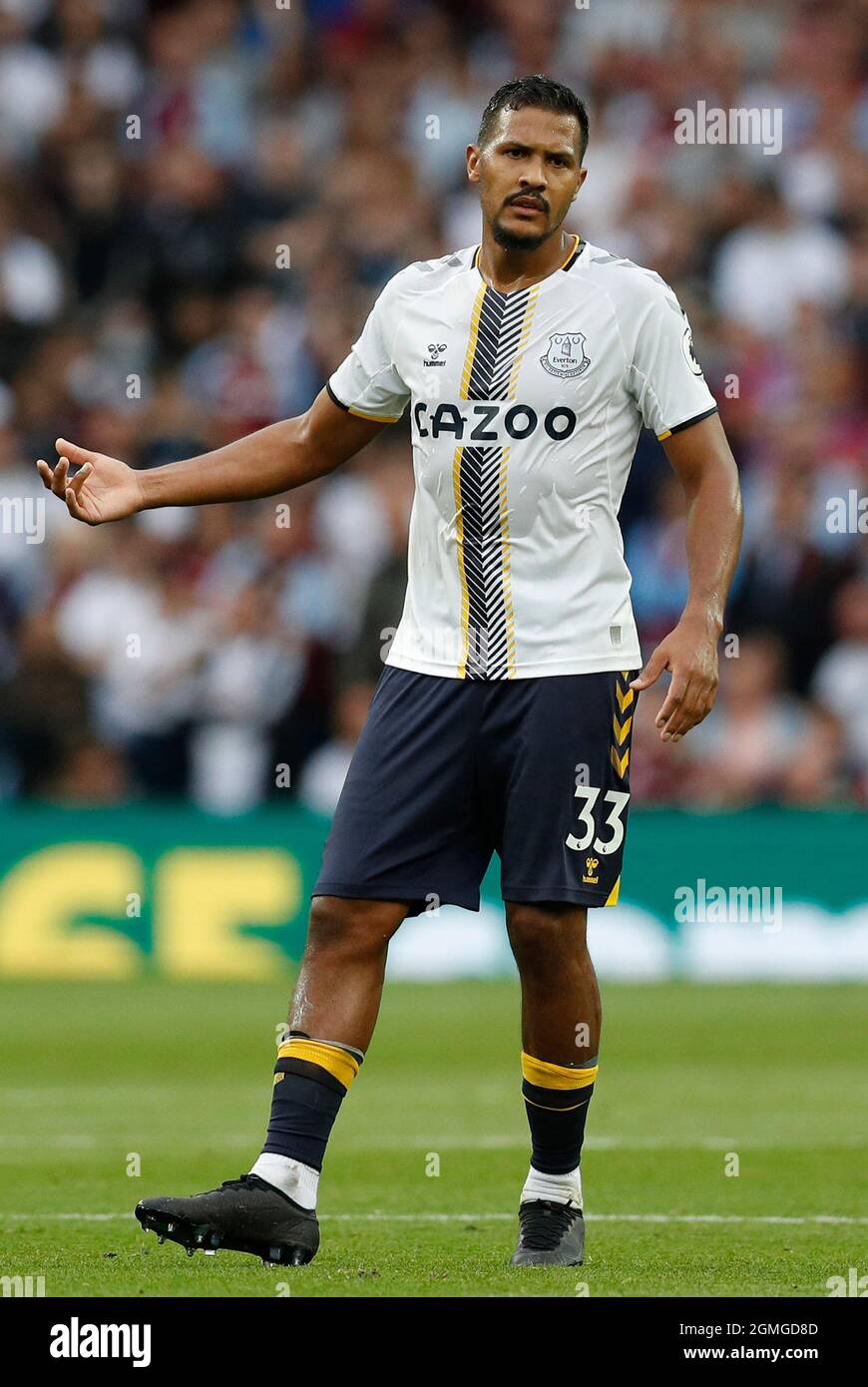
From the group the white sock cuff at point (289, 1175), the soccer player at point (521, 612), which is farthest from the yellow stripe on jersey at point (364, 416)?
the white sock cuff at point (289, 1175)

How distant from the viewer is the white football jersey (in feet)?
17.3

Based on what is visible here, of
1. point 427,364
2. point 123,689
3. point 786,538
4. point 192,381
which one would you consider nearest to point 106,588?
point 123,689

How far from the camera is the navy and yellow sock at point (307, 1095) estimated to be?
518 centimetres

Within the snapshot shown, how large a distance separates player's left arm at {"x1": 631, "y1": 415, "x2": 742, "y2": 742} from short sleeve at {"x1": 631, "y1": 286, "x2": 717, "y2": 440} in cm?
3

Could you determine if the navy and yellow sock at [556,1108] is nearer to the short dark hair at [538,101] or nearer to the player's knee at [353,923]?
the player's knee at [353,923]

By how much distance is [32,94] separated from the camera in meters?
16.5

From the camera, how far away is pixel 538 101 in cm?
527

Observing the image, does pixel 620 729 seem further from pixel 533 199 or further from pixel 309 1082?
pixel 533 199

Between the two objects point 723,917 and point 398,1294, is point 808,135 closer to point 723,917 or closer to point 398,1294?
point 723,917

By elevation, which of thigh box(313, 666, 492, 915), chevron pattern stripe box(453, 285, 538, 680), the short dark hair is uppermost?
the short dark hair

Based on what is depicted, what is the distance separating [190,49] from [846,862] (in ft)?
26.1

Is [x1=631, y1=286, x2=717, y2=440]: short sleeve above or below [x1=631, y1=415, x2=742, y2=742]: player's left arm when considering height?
above

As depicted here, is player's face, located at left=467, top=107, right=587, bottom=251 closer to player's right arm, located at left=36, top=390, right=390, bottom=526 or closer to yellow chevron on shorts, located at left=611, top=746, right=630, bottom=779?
player's right arm, located at left=36, top=390, right=390, bottom=526

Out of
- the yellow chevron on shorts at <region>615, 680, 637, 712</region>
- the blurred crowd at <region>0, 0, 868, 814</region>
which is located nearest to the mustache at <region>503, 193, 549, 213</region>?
the yellow chevron on shorts at <region>615, 680, 637, 712</region>
